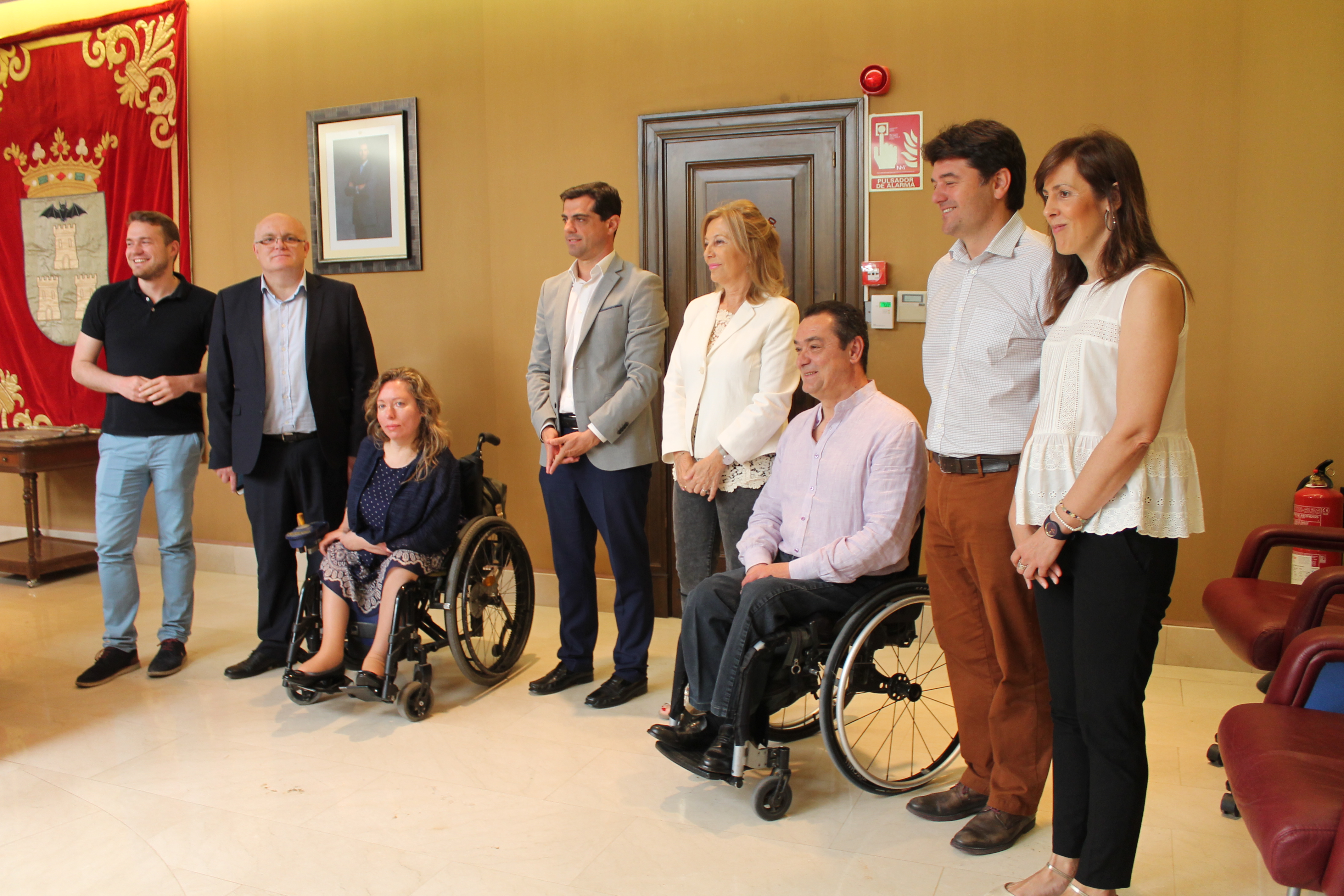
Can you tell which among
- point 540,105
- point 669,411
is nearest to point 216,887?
point 669,411

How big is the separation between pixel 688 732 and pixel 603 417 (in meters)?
1.06

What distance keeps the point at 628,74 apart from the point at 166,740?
9.71ft

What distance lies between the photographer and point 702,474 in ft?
9.04

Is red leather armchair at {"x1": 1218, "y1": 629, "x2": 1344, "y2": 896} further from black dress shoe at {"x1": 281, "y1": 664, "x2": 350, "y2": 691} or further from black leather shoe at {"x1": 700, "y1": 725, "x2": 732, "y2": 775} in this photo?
black dress shoe at {"x1": 281, "y1": 664, "x2": 350, "y2": 691}

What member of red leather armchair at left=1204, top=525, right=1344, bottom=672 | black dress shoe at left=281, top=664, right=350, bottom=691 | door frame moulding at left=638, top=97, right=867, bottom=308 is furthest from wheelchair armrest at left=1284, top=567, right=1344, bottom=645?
black dress shoe at left=281, top=664, right=350, bottom=691

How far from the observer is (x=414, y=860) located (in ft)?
7.11

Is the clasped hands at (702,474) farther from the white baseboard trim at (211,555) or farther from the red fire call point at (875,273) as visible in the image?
the white baseboard trim at (211,555)

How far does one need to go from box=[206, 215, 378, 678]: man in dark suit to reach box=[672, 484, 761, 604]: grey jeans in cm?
129

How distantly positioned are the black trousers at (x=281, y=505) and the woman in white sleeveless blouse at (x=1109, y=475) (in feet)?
8.03

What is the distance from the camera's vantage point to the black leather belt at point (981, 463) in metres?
2.01

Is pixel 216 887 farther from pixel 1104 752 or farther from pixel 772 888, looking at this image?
pixel 1104 752

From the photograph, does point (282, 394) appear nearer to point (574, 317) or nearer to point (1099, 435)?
point (574, 317)

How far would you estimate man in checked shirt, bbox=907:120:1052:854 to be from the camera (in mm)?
2010

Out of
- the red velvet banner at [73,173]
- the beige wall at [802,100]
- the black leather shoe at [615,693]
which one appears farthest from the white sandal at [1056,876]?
the red velvet banner at [73,173]
